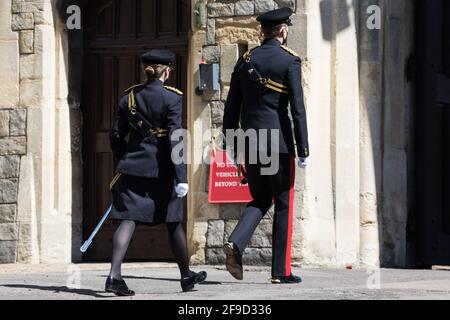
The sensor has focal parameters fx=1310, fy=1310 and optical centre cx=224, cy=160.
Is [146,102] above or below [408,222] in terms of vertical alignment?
above

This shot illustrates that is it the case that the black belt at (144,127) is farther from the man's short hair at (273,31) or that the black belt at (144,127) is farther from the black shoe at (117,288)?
the man's short hair at (273,31)

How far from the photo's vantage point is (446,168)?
13.2 metres

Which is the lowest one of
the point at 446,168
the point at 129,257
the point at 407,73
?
the point at 129,257

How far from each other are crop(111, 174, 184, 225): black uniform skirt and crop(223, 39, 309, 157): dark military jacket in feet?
2.77

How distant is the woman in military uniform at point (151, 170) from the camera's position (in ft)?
29.0

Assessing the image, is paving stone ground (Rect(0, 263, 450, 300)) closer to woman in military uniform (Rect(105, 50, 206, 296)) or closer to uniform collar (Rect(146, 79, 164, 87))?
woman in military uniform (Rect(105, 50, 206, 296))

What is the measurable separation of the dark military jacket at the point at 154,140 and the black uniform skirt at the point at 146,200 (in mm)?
59

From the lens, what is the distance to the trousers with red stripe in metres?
9.40

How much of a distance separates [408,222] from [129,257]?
9.20ft

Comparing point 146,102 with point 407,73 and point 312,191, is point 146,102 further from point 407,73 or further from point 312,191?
point 407,73

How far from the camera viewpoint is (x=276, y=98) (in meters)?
9.45
